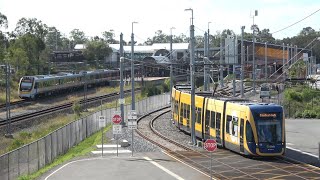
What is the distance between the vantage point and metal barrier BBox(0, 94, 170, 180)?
72.6 feet

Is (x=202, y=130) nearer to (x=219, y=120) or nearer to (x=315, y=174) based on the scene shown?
(x=219, y=120)

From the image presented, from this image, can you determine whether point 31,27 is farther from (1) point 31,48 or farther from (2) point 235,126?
(2) point 235,126

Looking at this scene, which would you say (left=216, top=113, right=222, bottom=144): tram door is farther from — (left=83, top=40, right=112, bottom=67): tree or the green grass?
(left=83, top=40, right=112, bottom=67): tree

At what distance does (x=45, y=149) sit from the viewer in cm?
2823

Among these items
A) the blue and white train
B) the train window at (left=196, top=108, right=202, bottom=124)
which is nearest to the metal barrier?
the train window at (left=196, top=108, right=202, bottom=124)

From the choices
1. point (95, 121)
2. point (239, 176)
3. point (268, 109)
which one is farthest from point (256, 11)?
point (239, 176)

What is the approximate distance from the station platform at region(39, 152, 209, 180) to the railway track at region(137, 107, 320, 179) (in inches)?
33.1

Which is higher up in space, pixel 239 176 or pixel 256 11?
pixel 256 11

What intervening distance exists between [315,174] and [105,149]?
12866 mm

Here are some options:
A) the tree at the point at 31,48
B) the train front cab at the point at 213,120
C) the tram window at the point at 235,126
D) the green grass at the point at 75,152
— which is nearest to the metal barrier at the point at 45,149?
the green grass at the point at 75,152

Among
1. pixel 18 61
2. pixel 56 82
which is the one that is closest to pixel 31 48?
pixel 18 61

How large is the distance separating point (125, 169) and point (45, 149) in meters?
5.49

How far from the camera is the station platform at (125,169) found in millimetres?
23172

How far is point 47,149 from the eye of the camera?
28719 millimetres
